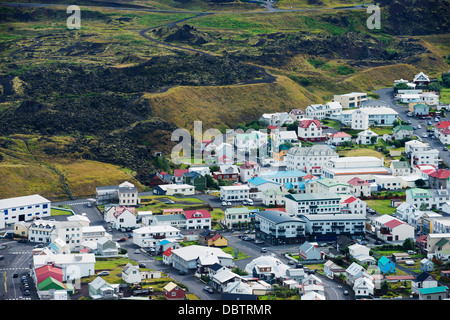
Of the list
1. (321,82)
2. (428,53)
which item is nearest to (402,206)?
(321,82)

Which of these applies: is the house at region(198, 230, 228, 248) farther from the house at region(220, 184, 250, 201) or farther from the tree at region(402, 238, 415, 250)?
the tree at region(402, 238, 415, 250)

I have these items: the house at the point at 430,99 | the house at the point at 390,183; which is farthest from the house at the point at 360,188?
the house at the point at 430,99

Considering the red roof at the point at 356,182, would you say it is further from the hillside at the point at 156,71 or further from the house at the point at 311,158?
the hillside at the point at 156,71

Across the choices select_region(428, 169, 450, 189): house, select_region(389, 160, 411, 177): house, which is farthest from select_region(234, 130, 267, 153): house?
select_region(428, 169, 450, 189): house

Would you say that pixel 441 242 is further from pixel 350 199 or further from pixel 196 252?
pixel 196 252

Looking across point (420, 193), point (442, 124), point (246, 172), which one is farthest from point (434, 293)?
point (442, 124)

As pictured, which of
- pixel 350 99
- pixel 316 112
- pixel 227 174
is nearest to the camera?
pixel 227 174
